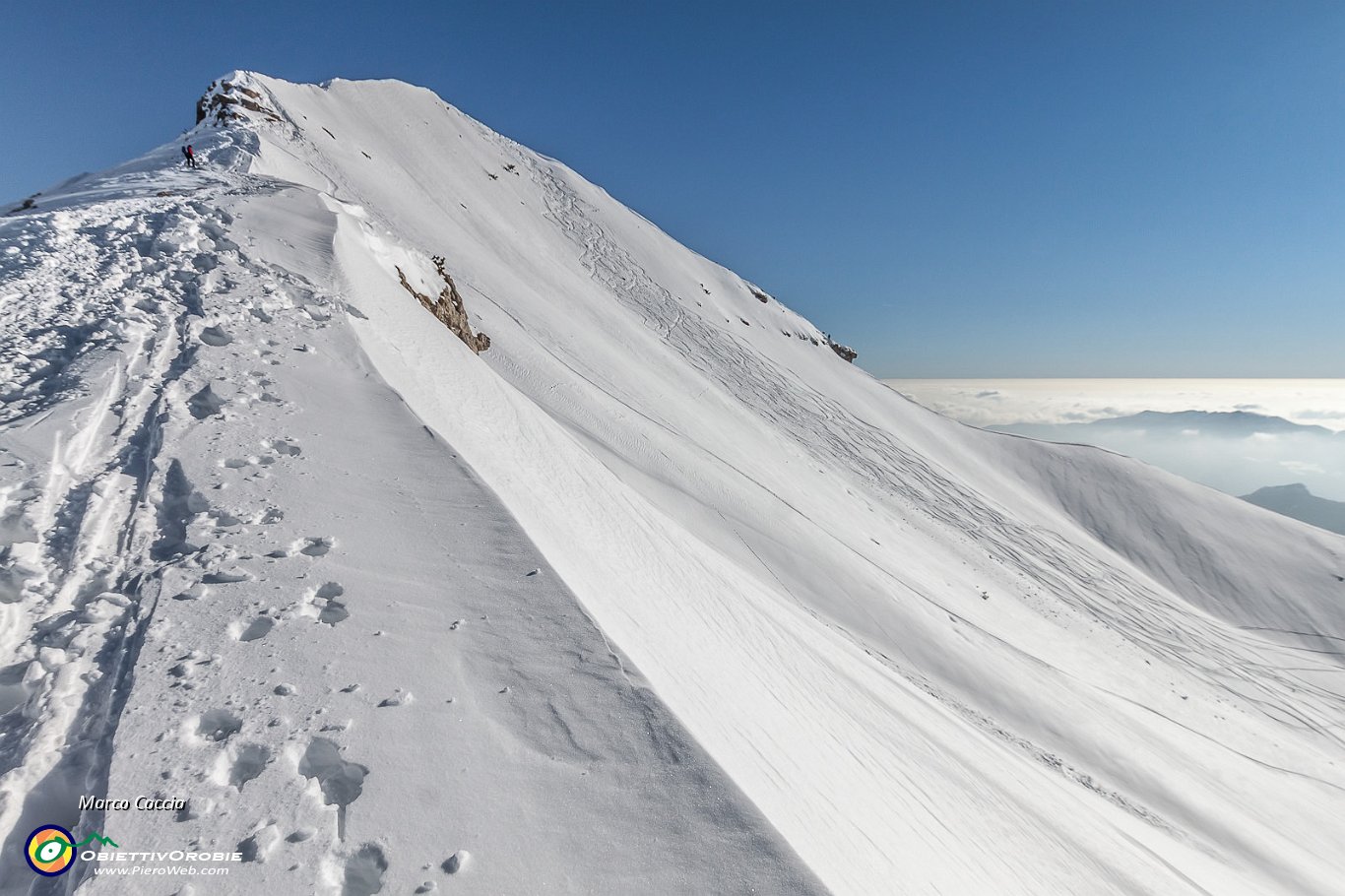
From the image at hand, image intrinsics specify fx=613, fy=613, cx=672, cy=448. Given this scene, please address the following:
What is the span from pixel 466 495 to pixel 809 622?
5666 millimetres

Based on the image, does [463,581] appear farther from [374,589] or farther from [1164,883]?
[1164,883]

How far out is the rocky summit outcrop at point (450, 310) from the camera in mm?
12398

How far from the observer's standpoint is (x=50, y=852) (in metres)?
2.35

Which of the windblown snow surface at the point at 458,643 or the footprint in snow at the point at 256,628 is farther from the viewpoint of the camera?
the footprint in snow at the point at 256,628

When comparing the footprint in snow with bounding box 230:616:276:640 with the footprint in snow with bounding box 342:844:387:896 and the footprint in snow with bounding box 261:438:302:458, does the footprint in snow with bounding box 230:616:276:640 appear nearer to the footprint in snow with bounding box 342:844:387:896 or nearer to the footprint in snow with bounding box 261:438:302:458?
the footprint in snow with bounding box 342:844:387:896

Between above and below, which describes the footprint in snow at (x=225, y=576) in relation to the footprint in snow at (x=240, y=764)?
above

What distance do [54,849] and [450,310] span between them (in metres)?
12.3

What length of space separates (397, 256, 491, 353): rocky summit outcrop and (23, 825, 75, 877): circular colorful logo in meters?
10.3

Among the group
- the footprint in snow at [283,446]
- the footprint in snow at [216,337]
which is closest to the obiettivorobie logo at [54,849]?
the footprint in snow at [283,446]

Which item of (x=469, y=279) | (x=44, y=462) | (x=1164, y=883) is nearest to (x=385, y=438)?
(x=44, y=462)

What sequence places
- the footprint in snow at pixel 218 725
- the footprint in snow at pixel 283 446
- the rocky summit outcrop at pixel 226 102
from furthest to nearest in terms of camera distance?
the rocky summit outcrop at pixel 226 102, the footprint in snow at pixel 283 446, the footprint in snow at pixel 218 725

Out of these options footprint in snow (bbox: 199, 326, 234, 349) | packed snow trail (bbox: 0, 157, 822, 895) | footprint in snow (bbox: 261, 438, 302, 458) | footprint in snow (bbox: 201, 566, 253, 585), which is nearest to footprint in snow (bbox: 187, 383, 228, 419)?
packed snow trail (bbox: 0, 157, 822, 895)

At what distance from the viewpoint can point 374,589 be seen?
3.97 metres

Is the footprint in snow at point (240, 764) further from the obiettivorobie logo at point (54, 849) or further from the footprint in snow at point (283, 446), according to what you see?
the footprint in snow at point (283, 446)
